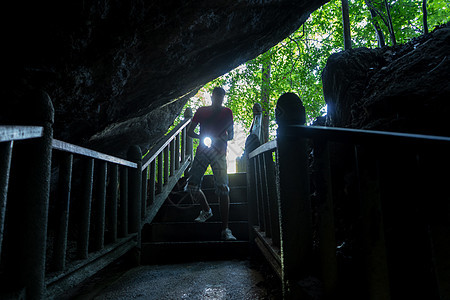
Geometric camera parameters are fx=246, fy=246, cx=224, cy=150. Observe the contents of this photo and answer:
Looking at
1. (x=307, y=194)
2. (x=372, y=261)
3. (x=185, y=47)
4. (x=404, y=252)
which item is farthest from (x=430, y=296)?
(x=185, y=47)

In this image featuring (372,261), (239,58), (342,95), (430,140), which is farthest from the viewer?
(239,58)

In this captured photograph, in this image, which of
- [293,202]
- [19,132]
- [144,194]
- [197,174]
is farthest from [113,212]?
[293,202]

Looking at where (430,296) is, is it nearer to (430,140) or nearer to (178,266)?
(430,140)

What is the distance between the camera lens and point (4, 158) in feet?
3.80

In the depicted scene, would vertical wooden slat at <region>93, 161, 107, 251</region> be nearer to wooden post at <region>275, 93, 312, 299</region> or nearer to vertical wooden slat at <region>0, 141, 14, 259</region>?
vertical wooden slat at <region>0, 141, 14, 259</region>

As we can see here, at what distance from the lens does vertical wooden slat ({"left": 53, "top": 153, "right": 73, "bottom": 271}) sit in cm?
168

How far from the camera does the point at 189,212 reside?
13.6ft

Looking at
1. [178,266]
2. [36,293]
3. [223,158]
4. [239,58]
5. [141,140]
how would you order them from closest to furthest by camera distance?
[36,293], [178,266], [223,158], [239,58], [141,140]

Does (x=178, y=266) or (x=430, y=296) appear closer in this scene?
(x=430, y=296)

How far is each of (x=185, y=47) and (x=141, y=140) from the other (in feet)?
9.56

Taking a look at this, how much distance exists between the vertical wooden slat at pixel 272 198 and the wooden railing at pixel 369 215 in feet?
0.88

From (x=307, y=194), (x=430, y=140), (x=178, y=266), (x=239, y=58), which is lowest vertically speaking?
(x=178, y=266)

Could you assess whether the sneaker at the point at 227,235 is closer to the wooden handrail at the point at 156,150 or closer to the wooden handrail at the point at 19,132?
the wooden handrail at the point at 156,150

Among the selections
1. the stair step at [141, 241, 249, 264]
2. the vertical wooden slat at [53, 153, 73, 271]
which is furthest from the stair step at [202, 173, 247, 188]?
the vertical wooden slat at [53, 153, 73, 271]
